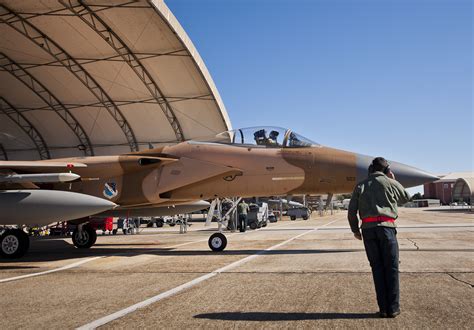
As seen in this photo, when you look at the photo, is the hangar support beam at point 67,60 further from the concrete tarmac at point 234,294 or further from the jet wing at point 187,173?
the concrete tarmac at point 234,294

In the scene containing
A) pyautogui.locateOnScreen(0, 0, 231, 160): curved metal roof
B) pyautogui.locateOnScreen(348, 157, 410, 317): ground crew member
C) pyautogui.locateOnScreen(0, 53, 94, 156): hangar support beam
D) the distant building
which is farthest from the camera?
the distant building

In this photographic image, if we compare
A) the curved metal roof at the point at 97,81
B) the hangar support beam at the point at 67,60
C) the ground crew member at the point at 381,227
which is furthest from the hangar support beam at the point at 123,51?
the ground crew member at the point at 381,227

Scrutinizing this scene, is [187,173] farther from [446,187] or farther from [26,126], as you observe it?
[446,187]

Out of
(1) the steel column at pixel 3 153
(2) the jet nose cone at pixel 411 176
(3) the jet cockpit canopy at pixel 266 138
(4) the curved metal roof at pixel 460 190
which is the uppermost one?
(1) the steel column at pixel 3 153

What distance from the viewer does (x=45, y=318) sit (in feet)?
13.6

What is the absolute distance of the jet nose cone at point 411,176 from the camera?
9469 millimetres

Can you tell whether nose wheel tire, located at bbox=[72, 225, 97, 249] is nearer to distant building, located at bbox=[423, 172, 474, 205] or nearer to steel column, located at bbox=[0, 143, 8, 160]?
steel column, located at bbox=[0, 143, 8, 160]

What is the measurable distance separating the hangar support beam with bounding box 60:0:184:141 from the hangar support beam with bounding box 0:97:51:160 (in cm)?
1143

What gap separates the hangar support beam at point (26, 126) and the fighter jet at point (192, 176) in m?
22.3

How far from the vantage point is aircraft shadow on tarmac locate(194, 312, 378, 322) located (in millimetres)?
3926

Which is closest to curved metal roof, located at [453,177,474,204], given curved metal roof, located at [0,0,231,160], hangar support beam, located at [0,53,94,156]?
curved metal roof, located at [0,0,231,160]

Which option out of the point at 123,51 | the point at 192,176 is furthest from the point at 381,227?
the point at 123,51

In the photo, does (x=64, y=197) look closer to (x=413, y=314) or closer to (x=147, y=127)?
(x=413, y=314)

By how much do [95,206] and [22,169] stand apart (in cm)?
265
